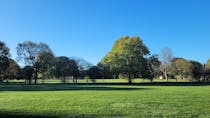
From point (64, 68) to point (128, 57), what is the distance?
79.3 ft

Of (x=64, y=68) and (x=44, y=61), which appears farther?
(x=64, y=68)

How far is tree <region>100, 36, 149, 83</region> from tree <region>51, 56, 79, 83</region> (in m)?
17.1

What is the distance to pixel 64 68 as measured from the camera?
96.4 meters

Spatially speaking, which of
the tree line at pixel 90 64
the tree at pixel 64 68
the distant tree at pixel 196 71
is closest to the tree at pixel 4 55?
the tree line at pixel 90 64

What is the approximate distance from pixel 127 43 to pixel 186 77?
42.0 m

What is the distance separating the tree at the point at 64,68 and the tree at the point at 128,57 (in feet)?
56.1

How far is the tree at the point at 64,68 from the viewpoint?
94.5 m

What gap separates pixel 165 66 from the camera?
350ft

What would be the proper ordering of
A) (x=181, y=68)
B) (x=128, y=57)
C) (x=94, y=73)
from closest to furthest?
(x=128, y=57) < (x=94, y=73) < (x=181, y=68)

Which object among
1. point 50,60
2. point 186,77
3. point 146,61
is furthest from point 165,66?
point 50,60

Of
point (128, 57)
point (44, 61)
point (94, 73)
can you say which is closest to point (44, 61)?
point (44, 61)

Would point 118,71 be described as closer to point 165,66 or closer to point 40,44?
point 40,44

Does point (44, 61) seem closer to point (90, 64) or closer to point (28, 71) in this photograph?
point (28, 71)

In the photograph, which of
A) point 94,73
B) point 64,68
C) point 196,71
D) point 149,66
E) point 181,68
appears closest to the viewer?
point 149,66
